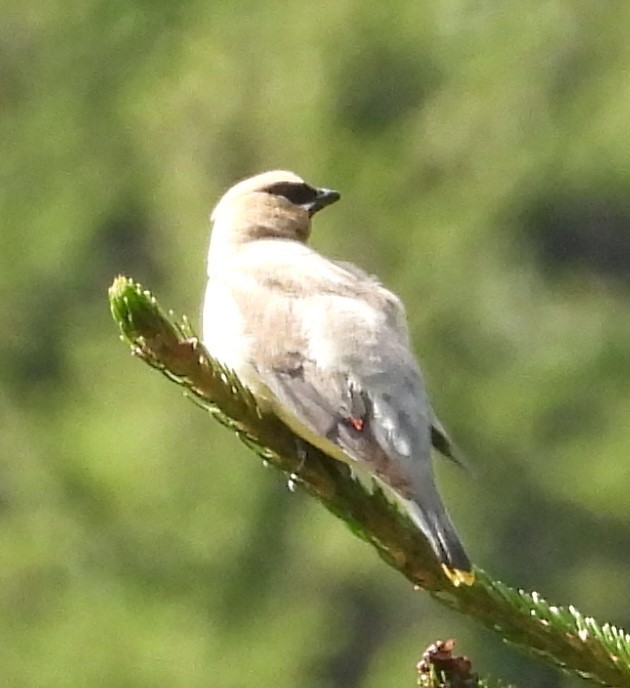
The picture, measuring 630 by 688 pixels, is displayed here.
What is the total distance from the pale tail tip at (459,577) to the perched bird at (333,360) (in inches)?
1.5

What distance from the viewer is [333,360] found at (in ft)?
12.4

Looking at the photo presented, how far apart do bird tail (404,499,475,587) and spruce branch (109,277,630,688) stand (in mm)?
15

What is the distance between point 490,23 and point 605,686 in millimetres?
15977

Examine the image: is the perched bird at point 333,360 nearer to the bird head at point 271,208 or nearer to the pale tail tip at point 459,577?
the pale tail tip at point 459,577

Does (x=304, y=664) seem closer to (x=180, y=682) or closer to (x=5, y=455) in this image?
(x=180, y=682)

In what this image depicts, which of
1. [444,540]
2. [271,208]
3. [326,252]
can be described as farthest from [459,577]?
[326,252]

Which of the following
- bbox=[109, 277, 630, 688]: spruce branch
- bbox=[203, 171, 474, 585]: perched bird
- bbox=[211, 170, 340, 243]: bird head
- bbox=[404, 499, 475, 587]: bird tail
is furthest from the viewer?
bbox=[211, 170, 340, 243]: bird head

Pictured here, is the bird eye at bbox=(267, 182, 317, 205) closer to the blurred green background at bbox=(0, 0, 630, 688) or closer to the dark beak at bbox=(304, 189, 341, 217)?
the dark beak at bbox=(304, 189, 341, 217)

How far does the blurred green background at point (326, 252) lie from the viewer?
15547 mm

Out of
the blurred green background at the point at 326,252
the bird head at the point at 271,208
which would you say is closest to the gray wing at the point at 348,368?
the bird head at the point at 271,208

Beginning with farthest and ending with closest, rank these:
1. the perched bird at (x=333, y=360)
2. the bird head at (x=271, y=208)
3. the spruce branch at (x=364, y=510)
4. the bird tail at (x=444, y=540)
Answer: the bird head at (x=271, y=208), the perched bird at (x=333, y=360), the bird tail at (x=444, y=540), the spruce branch at (x=364, y=510)

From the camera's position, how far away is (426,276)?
17156 millimetres

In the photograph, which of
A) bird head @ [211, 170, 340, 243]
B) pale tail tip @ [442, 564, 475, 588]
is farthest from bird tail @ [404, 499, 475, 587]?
bird head @ [211, 170, 340, 243]

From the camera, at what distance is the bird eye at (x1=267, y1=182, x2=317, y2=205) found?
16.0ft
